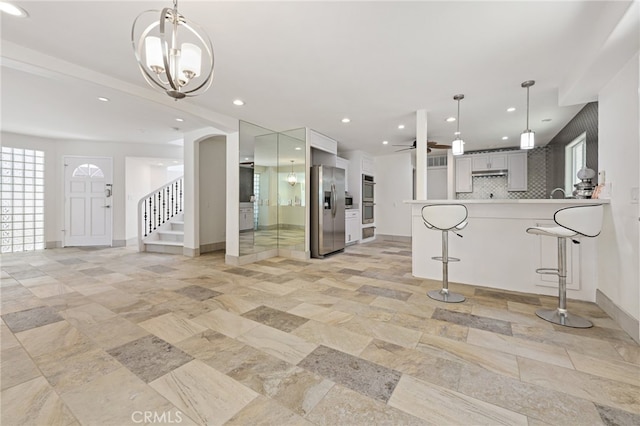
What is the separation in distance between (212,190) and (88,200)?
11.1 ft

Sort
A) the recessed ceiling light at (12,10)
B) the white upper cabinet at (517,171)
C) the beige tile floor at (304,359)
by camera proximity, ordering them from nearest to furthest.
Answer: the beige tile floor at (304,359)
the recessed ceiling light at (12,10)
the white upper cabinet at (517,171)

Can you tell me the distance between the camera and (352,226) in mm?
6793

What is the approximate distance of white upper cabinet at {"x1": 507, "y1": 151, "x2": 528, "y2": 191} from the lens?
656cm

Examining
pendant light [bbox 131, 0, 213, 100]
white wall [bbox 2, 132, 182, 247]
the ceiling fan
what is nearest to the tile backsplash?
the ceiling fan

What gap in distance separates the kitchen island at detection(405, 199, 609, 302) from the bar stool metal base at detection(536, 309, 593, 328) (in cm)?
71

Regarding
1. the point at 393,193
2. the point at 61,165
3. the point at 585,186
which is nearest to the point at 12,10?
the point at 585,186

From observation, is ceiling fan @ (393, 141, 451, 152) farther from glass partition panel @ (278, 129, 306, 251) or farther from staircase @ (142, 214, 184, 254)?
staircase @ (142, 214, 184, 254)

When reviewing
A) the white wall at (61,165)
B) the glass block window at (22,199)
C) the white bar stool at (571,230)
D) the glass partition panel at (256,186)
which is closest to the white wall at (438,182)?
the glass partition panel at (256,186)

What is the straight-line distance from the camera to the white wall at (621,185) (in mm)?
2229

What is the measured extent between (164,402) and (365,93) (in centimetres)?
370

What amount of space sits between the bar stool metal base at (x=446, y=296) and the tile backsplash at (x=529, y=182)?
5070 mm

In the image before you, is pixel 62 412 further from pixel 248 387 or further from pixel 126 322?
pixel 126 322

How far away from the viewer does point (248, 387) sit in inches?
61.2

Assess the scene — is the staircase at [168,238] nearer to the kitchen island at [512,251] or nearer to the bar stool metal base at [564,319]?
the kitchen island at [512,251]
